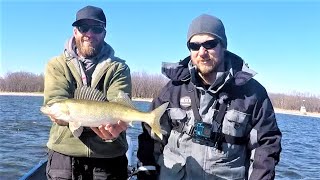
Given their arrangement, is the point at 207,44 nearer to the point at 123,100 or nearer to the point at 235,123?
the point at 235,123

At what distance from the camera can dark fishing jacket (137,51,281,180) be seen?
416 cm

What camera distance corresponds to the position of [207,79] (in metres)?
4.37

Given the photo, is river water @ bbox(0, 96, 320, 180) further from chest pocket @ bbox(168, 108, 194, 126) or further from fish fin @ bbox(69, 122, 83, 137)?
fish fin @ bbox(69, 122, 83, 137)

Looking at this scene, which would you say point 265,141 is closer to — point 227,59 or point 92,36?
point 227,59

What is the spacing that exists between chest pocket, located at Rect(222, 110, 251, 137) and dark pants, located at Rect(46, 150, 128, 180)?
4.17ft

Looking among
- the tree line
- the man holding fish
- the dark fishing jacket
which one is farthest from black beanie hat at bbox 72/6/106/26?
the tree line

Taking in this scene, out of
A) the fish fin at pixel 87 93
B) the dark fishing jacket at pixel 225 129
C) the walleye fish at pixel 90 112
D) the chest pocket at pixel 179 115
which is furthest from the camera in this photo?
the chest pocket at pixel 179 115

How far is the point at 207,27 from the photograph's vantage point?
14.0 ft

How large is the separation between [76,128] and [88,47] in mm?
931

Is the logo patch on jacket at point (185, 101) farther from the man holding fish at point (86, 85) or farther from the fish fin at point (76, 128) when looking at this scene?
the fish fin at point (76, 128)

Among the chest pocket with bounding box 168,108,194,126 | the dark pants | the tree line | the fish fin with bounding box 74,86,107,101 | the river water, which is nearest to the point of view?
the fish fin with bounding box 74,86,107,101

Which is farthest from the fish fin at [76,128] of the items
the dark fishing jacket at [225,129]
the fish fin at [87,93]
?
the dark fishing jacket at [225,129]

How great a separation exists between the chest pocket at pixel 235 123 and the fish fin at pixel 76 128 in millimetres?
1505

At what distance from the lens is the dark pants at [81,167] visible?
4270 millimetres
